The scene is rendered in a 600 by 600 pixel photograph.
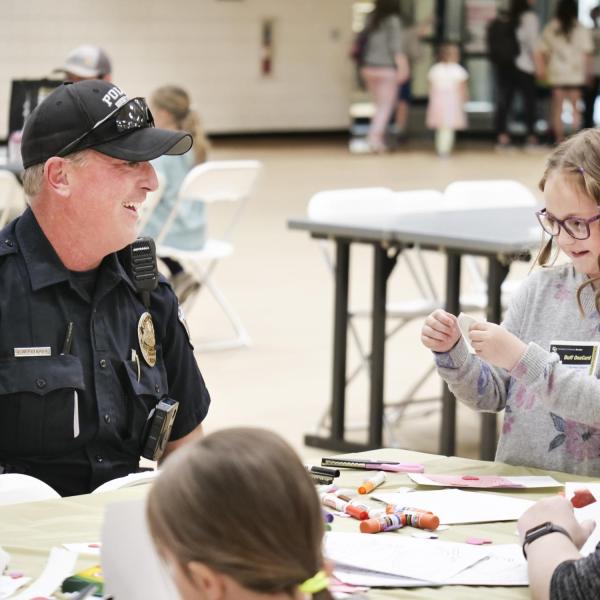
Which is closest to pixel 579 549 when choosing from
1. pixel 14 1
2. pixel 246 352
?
pixel 246 352

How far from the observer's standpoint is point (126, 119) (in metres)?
2.87

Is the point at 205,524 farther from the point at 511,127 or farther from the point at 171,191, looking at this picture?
the point at 511,127

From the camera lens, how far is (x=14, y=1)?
16641 millimetres

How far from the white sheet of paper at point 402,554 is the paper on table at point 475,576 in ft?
0.03

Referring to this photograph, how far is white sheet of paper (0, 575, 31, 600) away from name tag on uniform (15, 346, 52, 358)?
28.3 inches

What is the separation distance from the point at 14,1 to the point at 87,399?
14.6 meters

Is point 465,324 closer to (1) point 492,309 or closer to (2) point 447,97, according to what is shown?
(1) point 492,309

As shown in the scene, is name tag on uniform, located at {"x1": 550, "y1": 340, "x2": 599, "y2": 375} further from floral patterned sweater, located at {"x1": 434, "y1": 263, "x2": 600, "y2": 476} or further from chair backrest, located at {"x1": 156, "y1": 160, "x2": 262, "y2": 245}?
chair backrest, located at {"x1": 156, "y1": 160, "x2": 262, "y2": 245}

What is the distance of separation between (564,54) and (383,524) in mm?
15958

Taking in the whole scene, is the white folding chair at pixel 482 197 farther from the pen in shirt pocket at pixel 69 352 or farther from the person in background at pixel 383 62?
the person in background at pixel 383 62

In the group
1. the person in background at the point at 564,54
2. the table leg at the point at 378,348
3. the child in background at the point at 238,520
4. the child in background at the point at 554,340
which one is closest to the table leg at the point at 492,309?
the table leg at the point at 378,348

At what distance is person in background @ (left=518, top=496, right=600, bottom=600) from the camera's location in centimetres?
205

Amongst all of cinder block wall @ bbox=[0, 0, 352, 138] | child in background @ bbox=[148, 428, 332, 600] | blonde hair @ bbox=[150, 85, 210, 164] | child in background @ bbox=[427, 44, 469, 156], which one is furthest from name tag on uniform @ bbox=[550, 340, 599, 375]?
child in background @ bbox=[427, 44, 469, 156]

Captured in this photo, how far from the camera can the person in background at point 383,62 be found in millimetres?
17062
